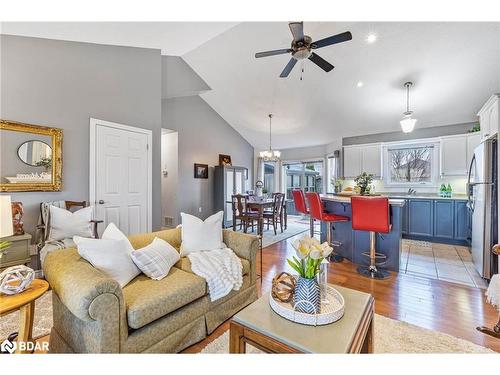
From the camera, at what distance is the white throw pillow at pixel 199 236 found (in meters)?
2.32

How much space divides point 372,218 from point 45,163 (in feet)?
13.9

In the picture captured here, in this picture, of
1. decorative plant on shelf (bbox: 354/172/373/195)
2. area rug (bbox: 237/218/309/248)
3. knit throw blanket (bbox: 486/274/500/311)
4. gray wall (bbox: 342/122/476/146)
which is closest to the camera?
knit throw blanket (bbox: 486/274/500/311)

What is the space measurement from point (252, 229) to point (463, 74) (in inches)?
203

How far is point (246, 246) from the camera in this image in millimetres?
2322

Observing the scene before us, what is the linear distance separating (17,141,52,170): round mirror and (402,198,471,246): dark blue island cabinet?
645 centimetres

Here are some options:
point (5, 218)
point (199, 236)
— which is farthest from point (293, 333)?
point (5, 218)

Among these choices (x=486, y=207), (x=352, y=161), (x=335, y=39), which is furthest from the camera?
(x=352, y=161)

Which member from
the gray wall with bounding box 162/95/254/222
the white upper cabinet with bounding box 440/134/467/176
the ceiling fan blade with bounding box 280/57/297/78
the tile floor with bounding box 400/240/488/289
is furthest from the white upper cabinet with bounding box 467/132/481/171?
the gray wall with bounding box 162/95/254/222

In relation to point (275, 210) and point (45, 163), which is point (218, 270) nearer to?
point (45, 163)

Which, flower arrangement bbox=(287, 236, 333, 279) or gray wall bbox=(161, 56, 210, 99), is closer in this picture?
flower arrangement bbox=(287, 236, 333, 279)

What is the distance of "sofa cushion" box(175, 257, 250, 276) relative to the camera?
2005 mm

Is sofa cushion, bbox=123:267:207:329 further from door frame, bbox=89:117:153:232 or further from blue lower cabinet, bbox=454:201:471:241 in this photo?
blue lower cabinet, bbox=454:201:471:241
